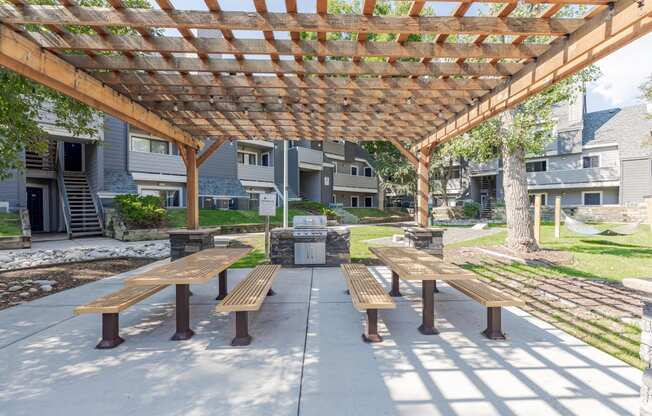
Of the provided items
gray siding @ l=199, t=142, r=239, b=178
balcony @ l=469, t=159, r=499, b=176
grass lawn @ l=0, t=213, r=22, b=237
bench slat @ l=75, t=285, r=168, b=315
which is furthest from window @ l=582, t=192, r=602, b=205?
Result: grass lawn @ l=0, t=213, r=22, b=237

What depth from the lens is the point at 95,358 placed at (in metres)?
3.42

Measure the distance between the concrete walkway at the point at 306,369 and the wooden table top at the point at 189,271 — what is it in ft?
2.55

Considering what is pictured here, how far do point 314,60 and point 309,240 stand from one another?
4.78 m

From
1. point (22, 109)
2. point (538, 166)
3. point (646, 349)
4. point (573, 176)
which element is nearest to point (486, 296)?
point (646, 349)

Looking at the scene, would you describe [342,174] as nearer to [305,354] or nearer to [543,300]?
[543,300]

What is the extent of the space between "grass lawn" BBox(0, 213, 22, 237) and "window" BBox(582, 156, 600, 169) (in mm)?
37736

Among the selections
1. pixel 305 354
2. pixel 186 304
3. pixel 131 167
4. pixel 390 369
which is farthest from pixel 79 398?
pixel 131 167

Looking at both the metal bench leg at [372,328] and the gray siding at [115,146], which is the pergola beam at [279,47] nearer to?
the metal bench leg at [372,328]

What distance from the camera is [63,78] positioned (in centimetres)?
417

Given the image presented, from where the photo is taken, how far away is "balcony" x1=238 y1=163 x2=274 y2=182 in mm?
22609

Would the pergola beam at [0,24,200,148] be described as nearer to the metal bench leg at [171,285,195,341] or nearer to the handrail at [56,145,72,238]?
the metal bench leg at [171,285,195,341]

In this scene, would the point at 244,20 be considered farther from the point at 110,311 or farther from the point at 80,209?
the point at 80,209

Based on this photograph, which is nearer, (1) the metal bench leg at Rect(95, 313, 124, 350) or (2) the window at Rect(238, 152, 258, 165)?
(1) the metal bench leg at Rect(95, 313, 124, 350)

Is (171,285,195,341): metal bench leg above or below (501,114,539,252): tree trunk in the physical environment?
below
